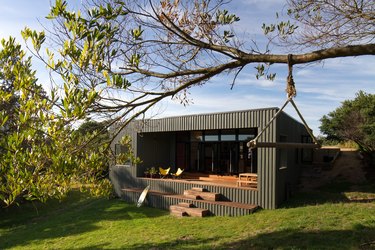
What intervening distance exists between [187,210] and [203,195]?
1.17 m

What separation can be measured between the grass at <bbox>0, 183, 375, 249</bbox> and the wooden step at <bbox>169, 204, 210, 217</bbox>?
1.23ft

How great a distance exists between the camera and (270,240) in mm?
7535

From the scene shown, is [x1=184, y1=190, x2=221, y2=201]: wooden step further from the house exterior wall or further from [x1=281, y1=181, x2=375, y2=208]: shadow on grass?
[x1=281, y1=181, x2=375, y2=208]: shadow on grass

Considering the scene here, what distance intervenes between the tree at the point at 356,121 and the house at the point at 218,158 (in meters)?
3.42

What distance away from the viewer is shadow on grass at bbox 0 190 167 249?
1185cm

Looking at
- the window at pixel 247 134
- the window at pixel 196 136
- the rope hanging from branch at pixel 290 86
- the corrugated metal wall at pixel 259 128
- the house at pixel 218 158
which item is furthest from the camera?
the window at pixel 196 136

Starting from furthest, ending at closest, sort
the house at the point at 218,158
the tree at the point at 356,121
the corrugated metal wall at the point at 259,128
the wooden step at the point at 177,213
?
the tree at the point at 356,121 < the wooden step at the point at 177,213 < the house at the point at 218,158 < the corrugated metal wall at the point at 259,128

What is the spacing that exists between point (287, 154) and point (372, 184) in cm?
487

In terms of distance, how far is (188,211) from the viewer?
12.2 meters

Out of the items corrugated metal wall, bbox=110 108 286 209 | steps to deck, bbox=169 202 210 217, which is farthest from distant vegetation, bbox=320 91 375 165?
steps to deck, bbox=169 202 210 217

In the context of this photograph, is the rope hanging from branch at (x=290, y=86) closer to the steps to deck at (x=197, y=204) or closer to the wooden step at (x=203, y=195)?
the steps to deck at (x=197, y=204)

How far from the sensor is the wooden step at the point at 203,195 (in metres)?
12.7

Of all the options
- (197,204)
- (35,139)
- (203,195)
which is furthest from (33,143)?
(203,195)

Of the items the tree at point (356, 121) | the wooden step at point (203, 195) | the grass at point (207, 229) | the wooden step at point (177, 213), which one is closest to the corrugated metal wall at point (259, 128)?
the wooden step at point (203, 195)
